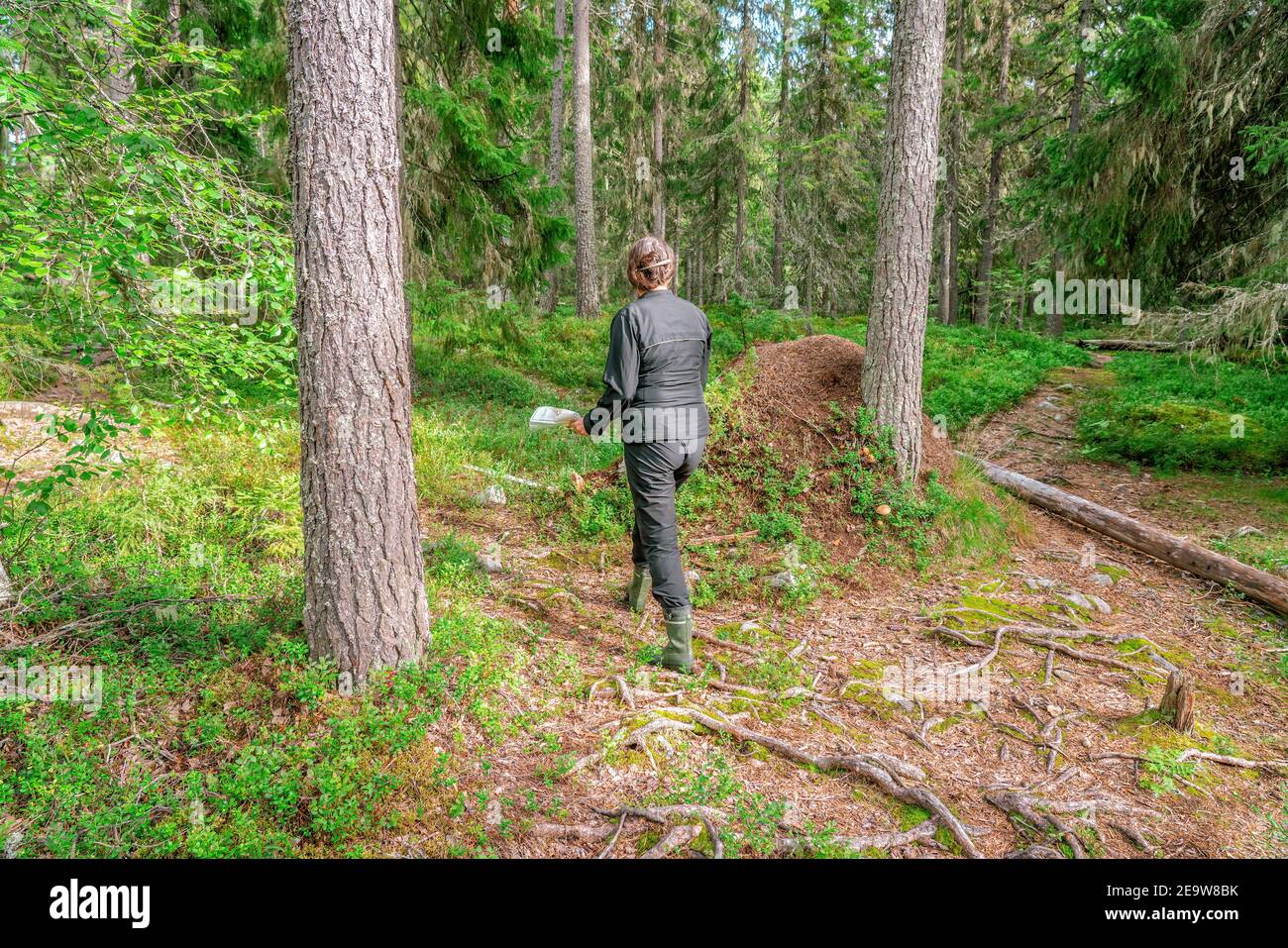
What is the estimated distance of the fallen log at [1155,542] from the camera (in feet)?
17.5

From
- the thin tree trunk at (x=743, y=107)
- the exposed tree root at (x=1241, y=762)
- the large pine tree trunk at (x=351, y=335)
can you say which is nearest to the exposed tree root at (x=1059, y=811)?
the exposed tree root at (x=1241, y=762)

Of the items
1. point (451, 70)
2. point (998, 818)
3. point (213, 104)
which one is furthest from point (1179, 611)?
point (213, 104)

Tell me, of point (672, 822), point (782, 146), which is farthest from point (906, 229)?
point (782, 146)

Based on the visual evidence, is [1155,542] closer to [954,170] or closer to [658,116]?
[658,116]

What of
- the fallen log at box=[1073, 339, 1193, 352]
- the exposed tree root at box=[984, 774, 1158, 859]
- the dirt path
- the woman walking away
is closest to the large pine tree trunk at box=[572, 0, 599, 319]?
the dirt path

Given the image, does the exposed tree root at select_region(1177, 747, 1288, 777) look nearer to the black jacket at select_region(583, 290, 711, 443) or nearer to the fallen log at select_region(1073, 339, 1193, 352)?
the black jacket at select_region(583, 290, 711, 443)

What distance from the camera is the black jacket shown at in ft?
13.3

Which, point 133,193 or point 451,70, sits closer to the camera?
point 133,193

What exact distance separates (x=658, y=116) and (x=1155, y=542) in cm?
1842

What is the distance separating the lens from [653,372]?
414 centimetres

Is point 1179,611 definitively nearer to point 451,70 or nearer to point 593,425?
point 593,425

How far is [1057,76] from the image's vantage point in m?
20.8
